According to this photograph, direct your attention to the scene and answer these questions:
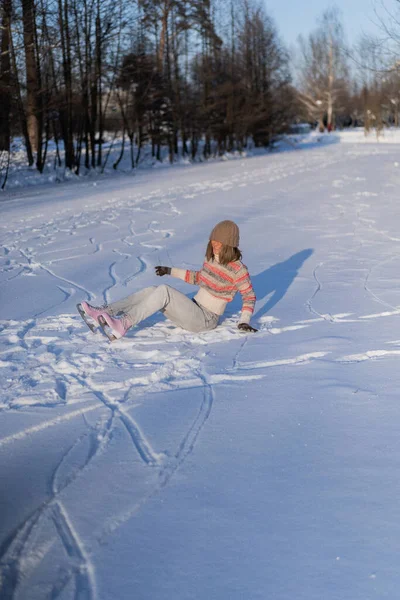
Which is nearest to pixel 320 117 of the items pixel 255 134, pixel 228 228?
pixel 255 134

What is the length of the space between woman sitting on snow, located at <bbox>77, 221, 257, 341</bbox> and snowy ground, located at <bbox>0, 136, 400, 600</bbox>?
16 cm

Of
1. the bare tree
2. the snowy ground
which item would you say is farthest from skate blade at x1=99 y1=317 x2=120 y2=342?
the bare tree

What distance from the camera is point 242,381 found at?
14.2ft

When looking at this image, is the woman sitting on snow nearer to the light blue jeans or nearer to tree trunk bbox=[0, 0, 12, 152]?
the light blue jeans

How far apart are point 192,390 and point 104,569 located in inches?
70.4

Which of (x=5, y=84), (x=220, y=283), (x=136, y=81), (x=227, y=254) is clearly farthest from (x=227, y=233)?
(x=136, y=81)

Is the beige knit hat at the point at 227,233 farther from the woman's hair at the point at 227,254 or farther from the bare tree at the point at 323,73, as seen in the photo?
the bare tree at the point at 323,73

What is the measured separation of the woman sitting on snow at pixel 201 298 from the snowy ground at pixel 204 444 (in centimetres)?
16

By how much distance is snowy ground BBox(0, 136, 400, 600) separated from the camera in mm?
2422

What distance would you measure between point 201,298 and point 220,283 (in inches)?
7.5

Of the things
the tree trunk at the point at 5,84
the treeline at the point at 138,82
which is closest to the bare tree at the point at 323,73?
the treeline at the point at 138,82

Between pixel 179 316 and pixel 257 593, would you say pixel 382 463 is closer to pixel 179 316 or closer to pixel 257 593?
pixel 257 593

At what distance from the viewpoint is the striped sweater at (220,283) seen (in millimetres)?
5184

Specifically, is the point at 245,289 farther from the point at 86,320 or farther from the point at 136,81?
the point at 136,81
